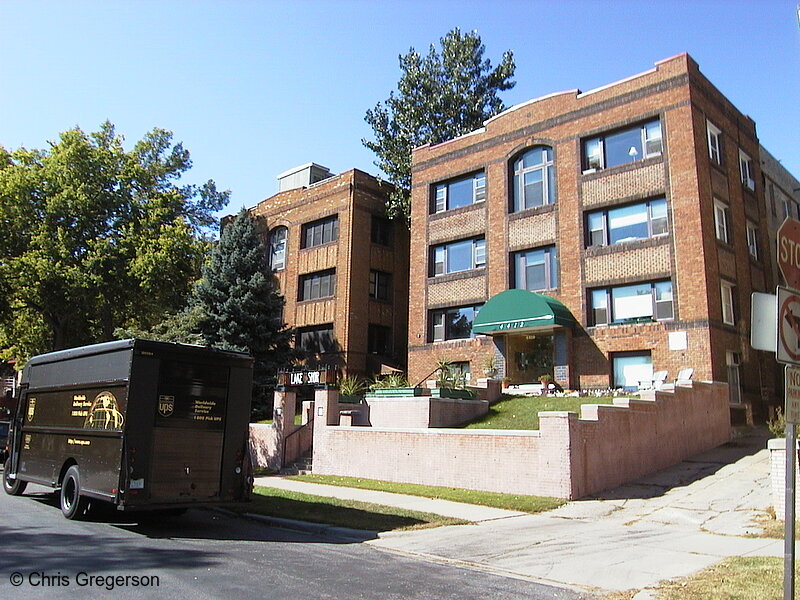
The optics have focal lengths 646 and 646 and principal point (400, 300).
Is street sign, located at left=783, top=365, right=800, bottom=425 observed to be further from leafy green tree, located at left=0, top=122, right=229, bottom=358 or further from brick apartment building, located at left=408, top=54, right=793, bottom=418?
leafy green tree, located at left=0, top=122, right=229, bottom=358

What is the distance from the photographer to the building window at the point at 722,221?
23.9m

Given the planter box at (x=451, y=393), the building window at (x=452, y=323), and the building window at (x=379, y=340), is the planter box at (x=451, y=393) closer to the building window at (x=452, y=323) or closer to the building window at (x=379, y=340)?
the building window at (x=452, y=323)

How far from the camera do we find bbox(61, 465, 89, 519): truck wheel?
36.3ft

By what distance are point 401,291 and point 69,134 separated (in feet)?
59.4

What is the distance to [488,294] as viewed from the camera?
27812 millimetres

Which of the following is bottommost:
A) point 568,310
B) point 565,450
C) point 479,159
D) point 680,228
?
point 565,450

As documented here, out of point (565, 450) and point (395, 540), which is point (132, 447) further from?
point (565, 450)

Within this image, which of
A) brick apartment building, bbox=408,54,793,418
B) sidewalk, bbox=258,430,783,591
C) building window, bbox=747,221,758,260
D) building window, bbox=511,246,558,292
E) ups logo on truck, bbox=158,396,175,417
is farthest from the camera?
building window, bbox=747,221,758,260

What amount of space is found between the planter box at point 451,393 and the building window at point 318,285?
13.7 meters

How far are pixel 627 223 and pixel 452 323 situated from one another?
893 cm

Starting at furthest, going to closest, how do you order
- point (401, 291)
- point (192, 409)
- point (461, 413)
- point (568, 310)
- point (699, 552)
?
1. point (401, 291)
2. point (568, 310)
3. point (461, 413)
4. point (192, 409)
5. point (699, 552)

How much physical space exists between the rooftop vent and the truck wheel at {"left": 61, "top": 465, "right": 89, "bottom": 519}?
2817cm

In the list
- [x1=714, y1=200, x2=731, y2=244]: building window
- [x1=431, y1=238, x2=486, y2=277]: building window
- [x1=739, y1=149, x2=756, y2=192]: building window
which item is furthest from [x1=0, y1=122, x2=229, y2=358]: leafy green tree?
[x1=739, y1=149, x2=756, y2=192]: building window

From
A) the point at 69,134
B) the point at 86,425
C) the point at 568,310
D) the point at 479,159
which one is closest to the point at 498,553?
the point at 86,425
